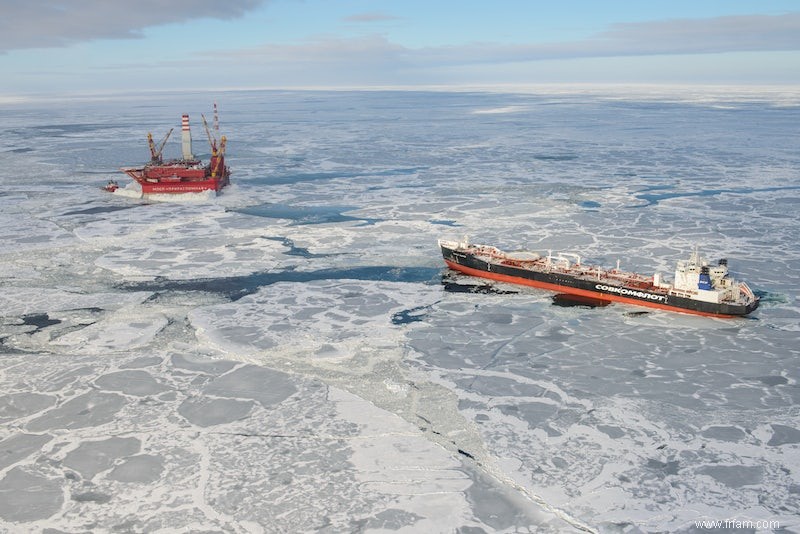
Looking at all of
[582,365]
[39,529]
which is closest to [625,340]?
[582,365]

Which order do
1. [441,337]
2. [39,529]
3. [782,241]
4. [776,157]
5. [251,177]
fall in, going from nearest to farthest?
[39,529] < [441,337] < [782,241] < [251,177] < [776,157]

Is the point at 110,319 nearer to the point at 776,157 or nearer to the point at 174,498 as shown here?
the point at 174,498

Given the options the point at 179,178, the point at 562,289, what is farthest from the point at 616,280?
the point at 179,178

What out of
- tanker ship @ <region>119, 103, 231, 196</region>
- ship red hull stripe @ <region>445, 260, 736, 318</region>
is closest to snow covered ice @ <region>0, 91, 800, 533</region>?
ship red hull stripe @ <region>445, 260, 736, 318</region>

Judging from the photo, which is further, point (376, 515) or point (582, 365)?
point (582, 365)

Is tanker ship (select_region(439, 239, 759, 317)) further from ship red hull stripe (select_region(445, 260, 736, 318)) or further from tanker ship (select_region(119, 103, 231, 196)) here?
tanker ship (select_region(119, 103, 231, 196))

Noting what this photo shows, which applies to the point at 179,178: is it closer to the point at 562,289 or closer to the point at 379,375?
the point at 562,289
